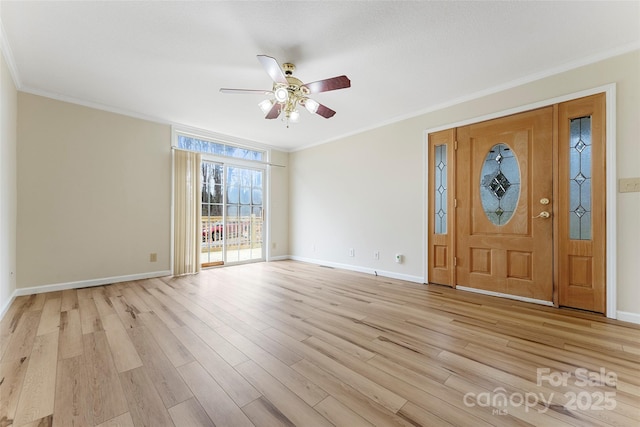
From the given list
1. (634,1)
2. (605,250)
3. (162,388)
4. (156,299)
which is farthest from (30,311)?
(634,1)

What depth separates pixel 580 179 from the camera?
8.39 feet

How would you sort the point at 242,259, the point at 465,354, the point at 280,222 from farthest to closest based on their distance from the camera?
the point at 280,222
the point at 242,259
the point at 465,354

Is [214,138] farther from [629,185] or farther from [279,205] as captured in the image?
[629,185]

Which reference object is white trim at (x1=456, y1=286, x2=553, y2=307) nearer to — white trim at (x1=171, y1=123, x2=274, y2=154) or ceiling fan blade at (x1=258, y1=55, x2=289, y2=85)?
ceiling fan blade at (x1=258, y1=55, x2=289, y2=85)

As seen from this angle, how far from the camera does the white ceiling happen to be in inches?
74.5

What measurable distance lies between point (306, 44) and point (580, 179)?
309 centimetres

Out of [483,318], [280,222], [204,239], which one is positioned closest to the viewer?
[483,318]

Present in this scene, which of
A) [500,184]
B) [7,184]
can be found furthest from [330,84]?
[7,184]

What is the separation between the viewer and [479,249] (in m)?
3.21

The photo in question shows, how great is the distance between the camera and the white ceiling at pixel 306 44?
189cm

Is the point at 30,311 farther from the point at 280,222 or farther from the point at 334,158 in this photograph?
the point at 334,158

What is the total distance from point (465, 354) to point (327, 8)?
2745 mm

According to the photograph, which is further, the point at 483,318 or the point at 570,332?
the point at 483,318

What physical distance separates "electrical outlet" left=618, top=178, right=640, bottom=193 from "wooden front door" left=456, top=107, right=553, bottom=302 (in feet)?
1.62
